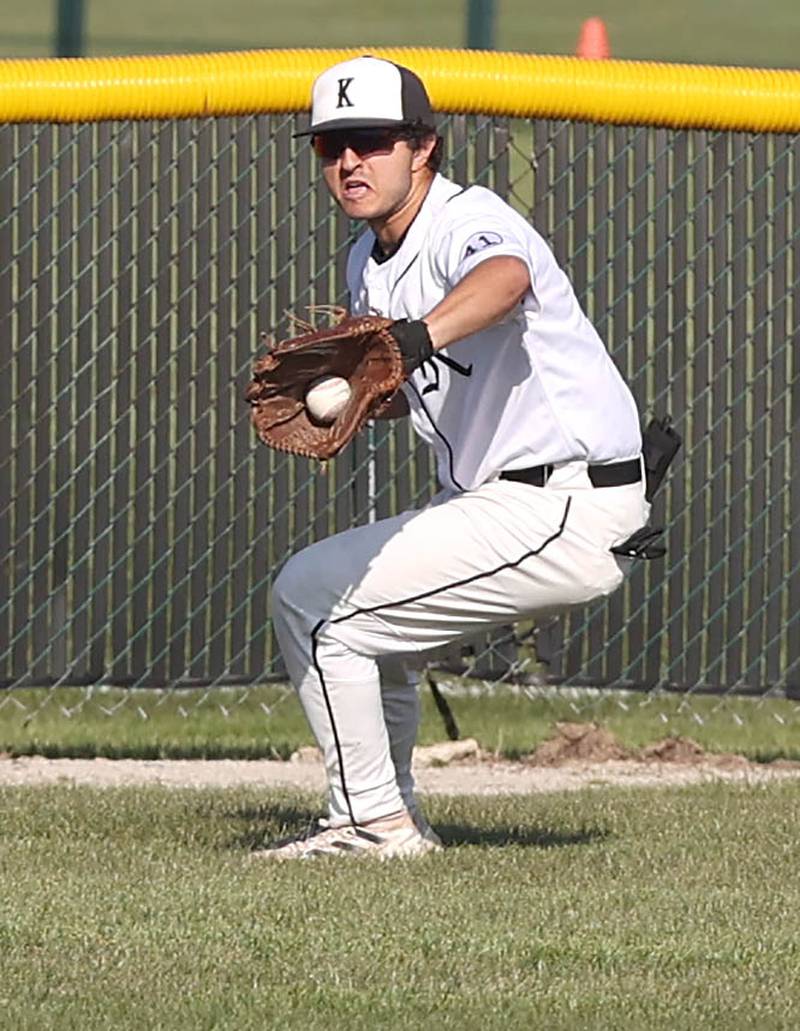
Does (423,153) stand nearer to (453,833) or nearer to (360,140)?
(360,140)

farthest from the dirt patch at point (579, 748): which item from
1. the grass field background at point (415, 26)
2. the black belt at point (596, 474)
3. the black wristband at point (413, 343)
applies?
the grass field background at point (415, 26)

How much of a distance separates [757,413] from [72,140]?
2.43 m

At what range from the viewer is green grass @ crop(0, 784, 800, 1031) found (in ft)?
13.6

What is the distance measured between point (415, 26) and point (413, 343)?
2659 centimetres

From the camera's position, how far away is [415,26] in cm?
3111

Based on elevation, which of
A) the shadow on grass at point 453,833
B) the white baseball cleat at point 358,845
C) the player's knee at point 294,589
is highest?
the player's knee at point 294,589

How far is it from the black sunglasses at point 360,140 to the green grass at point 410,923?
1666 mm

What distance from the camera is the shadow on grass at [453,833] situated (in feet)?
19.8

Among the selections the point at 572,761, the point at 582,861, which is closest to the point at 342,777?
the point at 582,861

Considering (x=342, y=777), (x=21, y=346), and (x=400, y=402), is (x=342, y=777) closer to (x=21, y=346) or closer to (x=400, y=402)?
(x=400, y=402)

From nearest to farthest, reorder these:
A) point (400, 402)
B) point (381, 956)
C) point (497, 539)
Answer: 1. point (381, 956)
2. point (497, 539)
3. point (400, 402)

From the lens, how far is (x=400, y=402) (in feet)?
19.6

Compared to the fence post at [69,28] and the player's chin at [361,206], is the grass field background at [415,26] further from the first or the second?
the player's chin at [361,206]

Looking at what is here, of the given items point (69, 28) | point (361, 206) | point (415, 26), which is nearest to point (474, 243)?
point (361, 206)
